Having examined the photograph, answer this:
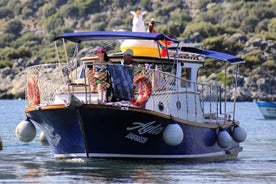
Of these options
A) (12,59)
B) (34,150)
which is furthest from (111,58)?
(12,59)

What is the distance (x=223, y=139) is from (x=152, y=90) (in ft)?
12.1

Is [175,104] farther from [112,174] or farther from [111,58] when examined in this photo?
[112,174]

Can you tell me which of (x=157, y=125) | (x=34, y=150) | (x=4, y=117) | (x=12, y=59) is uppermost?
(x=157, y=125)

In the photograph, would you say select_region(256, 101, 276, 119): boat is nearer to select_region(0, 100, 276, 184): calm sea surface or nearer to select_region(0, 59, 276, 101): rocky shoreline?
select_region(0, 100, 276, 184): calm sea surface

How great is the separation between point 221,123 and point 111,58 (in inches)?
169

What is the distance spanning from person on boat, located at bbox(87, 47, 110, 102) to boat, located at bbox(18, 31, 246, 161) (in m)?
0.10

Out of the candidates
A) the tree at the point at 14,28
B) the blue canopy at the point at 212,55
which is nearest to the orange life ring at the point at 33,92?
the blue canopy at the point at 212,55

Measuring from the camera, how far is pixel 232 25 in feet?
478

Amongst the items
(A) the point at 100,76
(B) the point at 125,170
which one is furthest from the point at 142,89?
(B) the point at 125,170

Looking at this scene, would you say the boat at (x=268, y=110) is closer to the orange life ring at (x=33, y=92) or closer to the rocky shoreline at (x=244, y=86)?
the orange life ring at (x=33, y=92)

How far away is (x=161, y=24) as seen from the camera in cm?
15112

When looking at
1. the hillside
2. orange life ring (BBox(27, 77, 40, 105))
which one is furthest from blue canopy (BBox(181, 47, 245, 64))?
the hillside

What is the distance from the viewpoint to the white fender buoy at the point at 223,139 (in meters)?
29.8

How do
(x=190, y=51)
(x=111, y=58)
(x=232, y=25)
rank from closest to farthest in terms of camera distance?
(x=111, y=58)
(x=190, y=51)
(x=232, y=25)
